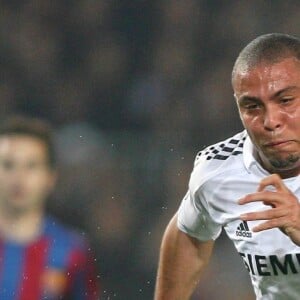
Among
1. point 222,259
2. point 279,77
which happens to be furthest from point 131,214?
point 279,77

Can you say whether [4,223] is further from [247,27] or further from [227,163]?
[247,27]

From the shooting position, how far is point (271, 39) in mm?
1948

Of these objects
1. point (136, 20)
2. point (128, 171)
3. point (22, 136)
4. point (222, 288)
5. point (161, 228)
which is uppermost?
point (136, 20)

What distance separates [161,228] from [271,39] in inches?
84.7

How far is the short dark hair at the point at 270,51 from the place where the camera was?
1.91 meters

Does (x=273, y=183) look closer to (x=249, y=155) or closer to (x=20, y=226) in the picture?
(x=249, y=155)

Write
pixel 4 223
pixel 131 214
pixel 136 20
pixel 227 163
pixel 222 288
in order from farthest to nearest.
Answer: pixel 136 20
pixel 131 214
pixel 222 288
pixel 4 223
pixel 227 163

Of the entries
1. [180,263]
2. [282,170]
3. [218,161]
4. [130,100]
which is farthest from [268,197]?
[130,100]

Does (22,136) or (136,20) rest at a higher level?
(136,20)

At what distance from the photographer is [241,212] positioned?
204 cm

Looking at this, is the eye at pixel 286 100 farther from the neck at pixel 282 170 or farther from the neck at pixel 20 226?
the neck at pixel 20 226

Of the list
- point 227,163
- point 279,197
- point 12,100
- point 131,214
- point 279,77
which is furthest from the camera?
point 12,100

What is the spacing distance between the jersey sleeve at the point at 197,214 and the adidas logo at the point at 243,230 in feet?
0.39

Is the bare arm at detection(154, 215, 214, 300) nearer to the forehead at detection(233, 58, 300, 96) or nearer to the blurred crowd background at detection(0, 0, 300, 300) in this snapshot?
the forehead at detection(233, 58, 300, 96)
